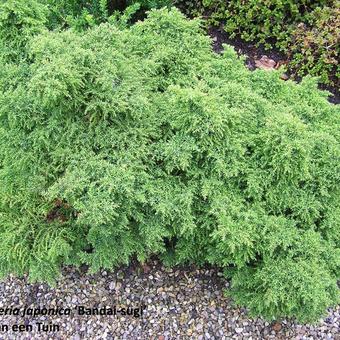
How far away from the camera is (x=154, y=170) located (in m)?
2.61

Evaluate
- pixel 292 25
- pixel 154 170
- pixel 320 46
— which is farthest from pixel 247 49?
pixel 154 170

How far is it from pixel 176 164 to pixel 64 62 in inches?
33.7

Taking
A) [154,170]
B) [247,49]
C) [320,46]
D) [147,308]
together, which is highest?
[320,46]

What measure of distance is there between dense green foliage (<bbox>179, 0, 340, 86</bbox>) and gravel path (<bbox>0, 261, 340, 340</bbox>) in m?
2.18

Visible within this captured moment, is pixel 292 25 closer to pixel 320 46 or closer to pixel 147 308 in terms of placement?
pixel 320 46

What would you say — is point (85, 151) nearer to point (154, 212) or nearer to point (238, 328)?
point (154, 212)

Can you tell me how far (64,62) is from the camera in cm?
226

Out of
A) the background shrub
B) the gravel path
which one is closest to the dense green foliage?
the background shrub

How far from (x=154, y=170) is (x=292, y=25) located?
2.47 meters

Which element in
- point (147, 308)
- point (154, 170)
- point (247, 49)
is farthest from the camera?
point (247, 49)

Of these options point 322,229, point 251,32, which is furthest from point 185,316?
point 251,32

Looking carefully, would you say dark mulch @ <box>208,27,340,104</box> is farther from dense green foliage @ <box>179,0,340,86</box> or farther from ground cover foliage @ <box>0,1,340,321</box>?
ground cover foliage @ <box>0,1,340,321</box>

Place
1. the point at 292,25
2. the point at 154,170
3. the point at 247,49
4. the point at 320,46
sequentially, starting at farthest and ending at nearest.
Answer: the point at 247,49 → the point at 292,25 → the point at 320,46 → the point at 154,170

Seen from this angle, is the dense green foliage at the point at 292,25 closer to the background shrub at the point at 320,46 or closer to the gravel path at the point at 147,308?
the background shrub at the point at 320,46
